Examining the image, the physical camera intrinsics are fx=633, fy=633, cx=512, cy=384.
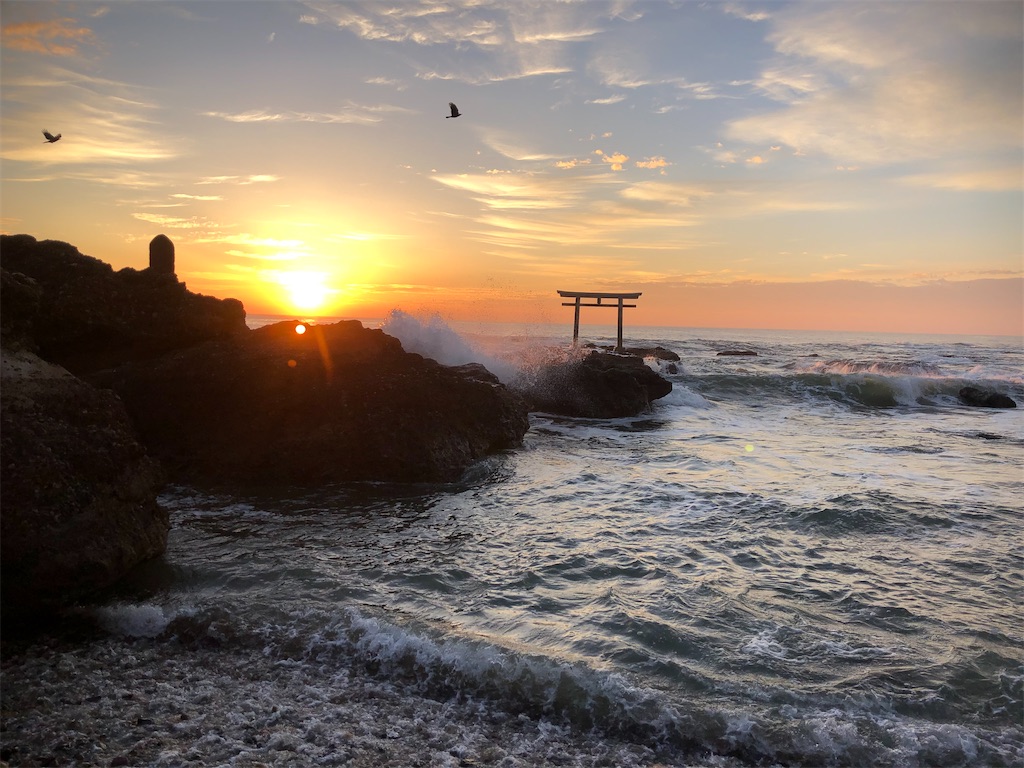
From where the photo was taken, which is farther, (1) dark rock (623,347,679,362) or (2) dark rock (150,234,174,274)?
(1) dark rock (623,347,679,362)

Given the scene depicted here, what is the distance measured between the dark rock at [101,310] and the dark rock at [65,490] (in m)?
3.19

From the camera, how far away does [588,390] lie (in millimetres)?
16562

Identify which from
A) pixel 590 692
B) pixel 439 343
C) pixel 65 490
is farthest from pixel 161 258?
pixel 439 343

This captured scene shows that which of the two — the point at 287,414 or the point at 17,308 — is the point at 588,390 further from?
the point at 17,308

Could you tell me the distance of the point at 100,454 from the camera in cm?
525

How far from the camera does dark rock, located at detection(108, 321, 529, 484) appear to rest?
850 cm

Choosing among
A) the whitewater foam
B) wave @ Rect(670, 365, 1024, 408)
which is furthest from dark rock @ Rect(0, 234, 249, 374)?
wave @ Rect(670, 365, 1024, 408)

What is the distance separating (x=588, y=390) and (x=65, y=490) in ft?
42.5

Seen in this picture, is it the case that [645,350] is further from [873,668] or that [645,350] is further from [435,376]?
[873,668]

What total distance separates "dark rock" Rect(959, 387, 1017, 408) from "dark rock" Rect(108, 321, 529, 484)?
20.7 metres

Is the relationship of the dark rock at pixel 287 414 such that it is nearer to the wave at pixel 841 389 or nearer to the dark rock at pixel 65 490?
the dark rock at pixel 65 490

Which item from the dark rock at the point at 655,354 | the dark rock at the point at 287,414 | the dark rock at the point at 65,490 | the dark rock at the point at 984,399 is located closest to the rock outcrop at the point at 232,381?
the dark rock at the point at 287,414

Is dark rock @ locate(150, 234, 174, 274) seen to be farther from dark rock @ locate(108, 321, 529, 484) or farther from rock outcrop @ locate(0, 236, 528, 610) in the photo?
dark rock @ locate(108, 321, 529, 484)

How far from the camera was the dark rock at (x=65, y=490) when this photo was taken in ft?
14.6
